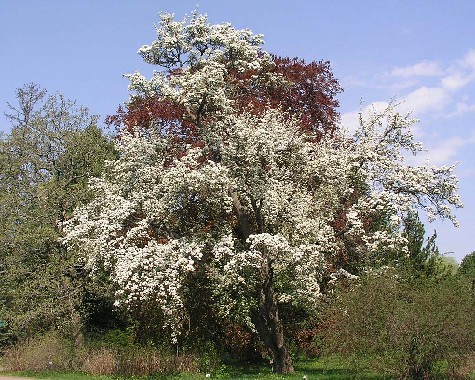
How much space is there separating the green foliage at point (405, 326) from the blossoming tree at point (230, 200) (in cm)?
339

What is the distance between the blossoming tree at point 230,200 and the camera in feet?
64.5

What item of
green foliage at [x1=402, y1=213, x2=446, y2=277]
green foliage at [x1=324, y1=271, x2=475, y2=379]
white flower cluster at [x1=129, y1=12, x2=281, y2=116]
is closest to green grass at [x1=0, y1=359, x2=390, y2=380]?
green foliage at [x1=324, y1=271, x2=475, y2=379]

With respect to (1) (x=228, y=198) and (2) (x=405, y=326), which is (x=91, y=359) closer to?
(1) (x=228, y=198)

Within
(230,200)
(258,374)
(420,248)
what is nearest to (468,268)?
(420,248)

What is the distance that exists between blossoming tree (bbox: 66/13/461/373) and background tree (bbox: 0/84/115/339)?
4662 millimetres

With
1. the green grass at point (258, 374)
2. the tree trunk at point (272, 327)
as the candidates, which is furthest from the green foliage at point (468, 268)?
the tree trunk at point (272, 327)

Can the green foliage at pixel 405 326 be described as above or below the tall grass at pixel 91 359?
above

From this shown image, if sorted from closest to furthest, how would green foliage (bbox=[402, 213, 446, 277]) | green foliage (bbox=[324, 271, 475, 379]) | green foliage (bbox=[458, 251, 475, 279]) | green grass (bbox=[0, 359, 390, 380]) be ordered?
green foliage (bbox=[324, 271, 475, 379])
green grass (bbox=[0, 359, 390, 380])
green foliage (bbox=[458, 251, 475, 279])
green foliage (bbox=[402, 213, 446, 277])

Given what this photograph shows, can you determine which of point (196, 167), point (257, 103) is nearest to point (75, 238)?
point (196, 167)

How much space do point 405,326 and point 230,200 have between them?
7.31m

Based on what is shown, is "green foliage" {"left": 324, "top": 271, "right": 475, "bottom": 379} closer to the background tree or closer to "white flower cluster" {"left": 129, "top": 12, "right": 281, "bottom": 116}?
"white flower cluster" {"left": 129, "top": 12, "right": 281, "bottom": 116}

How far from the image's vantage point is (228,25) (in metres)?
21.8

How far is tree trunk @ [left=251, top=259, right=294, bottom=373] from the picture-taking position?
21.3 metres

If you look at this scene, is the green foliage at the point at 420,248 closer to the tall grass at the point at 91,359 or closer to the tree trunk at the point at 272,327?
the tree trunk at the point at 272,327
